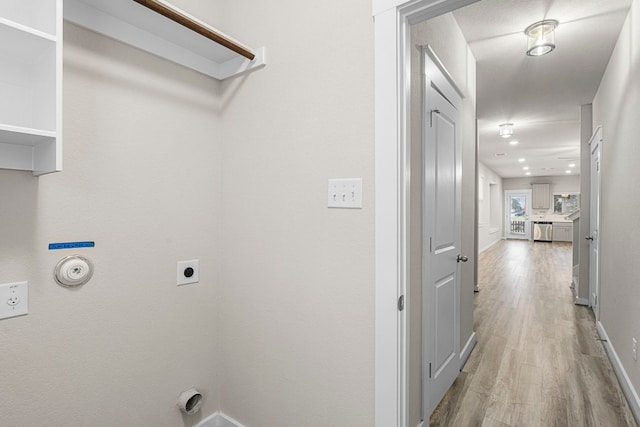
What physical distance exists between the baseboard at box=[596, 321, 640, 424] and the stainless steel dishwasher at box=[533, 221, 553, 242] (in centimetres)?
1136

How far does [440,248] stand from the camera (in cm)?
210

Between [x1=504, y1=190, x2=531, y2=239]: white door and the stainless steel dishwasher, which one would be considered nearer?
the stainless steel dishwasher

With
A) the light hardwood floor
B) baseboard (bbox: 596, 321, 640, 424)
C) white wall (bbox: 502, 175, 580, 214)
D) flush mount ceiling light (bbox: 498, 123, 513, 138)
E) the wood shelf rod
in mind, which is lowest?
the light hardwood floor

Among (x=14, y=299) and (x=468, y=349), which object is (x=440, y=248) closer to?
(x=468, y=349)

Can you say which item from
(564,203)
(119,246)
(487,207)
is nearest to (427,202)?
(119,246)

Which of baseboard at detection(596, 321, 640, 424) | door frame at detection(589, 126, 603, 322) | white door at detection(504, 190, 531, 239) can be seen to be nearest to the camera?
baseboard at detection(596, 321, 640, 424)

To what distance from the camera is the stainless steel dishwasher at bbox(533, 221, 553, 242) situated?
12703mm

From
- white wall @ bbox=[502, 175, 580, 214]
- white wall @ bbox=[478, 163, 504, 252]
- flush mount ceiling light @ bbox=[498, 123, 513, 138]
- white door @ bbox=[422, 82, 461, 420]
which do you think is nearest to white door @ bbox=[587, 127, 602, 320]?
flush mount ceiling light @ bbox=[498, 123, 513, 138]

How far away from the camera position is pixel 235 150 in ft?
5.72

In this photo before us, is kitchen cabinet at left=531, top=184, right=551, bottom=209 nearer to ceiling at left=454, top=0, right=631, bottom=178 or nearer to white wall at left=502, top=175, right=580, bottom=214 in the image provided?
white wall at left=502, top=175, right=580, bottom=214

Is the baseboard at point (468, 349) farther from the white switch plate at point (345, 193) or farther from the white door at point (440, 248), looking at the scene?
the white switch plate at point (345, 193)

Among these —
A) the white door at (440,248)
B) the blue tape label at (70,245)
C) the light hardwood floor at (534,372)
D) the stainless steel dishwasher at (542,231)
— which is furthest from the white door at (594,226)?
the stainless steel dishwasher at (542,231)

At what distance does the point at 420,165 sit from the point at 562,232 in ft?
45.9

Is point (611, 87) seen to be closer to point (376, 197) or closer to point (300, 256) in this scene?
point (376, 197)
